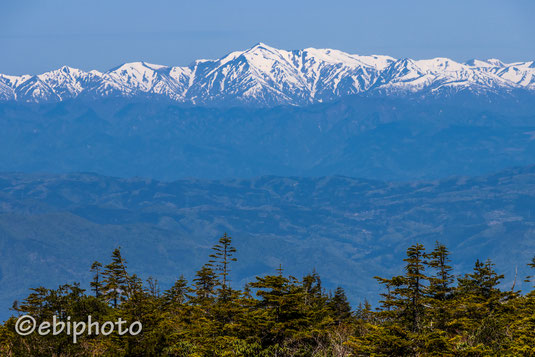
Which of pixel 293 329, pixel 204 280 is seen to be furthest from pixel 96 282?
pixel 293 329

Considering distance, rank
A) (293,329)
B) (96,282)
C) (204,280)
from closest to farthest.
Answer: (293,329), (204,280), (96,282)

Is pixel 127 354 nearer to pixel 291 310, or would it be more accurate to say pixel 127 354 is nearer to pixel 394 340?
pixel 291 310

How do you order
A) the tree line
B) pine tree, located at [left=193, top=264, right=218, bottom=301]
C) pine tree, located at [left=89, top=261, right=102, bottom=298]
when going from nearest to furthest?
the tree line → pine tree, located at [left=193, top=264, right=218, bottom=301] → pine tree, located at [left=89, top=261, right=102, bottom=298]

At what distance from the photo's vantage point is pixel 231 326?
29375 mm

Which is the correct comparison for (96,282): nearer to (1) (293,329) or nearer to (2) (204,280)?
(2) (204,280)

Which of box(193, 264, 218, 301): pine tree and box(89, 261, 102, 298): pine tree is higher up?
box(89, 261, 102, 298): pine tree

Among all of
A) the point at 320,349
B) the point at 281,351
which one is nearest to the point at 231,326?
the point at 281,351

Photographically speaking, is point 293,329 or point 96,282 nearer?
point 293,329

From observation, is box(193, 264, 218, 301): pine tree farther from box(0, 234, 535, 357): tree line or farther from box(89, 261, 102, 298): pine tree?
box(89, 261, 102, 298): pine tree

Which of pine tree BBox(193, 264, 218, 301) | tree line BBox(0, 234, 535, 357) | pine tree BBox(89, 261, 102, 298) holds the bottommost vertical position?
tree line BBox(0, 234, 535, 357)

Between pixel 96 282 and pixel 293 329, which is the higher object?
pixel 96 282

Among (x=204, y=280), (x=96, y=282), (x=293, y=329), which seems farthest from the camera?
(x=96, y=282)

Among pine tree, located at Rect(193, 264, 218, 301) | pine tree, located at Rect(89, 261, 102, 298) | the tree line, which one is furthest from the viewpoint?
pine tree, located at Rect(89, 261, 102, 298)

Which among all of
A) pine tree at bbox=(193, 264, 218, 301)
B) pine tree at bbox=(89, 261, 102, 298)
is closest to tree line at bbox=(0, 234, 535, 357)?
pine tree at bbox=(193, 264, 218, 301)
